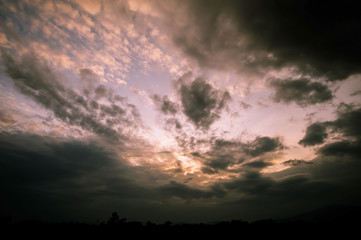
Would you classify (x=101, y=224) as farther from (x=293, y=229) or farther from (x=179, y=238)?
(x=293, y=229)

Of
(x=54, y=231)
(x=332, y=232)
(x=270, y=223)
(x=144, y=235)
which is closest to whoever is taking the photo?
(x=332, y=232)

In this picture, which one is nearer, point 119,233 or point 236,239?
point 236,239

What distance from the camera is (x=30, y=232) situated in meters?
26.9

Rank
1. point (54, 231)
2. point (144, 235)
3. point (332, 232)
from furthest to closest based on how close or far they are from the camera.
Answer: point (144, 235) → point (54, 231) → point (332, 232)

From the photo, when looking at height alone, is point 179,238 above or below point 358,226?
below

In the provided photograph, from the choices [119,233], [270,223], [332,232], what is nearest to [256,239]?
[270,223]

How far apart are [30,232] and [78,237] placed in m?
8.49

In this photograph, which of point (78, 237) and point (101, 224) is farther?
point (101, 224)

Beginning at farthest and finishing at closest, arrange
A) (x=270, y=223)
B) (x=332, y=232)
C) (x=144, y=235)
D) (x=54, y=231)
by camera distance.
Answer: (x=270, y=223) < (x=144, y=235) < (x=54, y=231) < (x=332, y=232)

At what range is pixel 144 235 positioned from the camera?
3064cm

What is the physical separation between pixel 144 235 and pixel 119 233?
17.3 ft

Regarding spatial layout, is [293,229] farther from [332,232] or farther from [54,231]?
[54,231]

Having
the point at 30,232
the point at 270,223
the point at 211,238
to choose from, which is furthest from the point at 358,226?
the point at 30,232

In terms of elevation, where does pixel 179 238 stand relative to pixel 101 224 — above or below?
below
